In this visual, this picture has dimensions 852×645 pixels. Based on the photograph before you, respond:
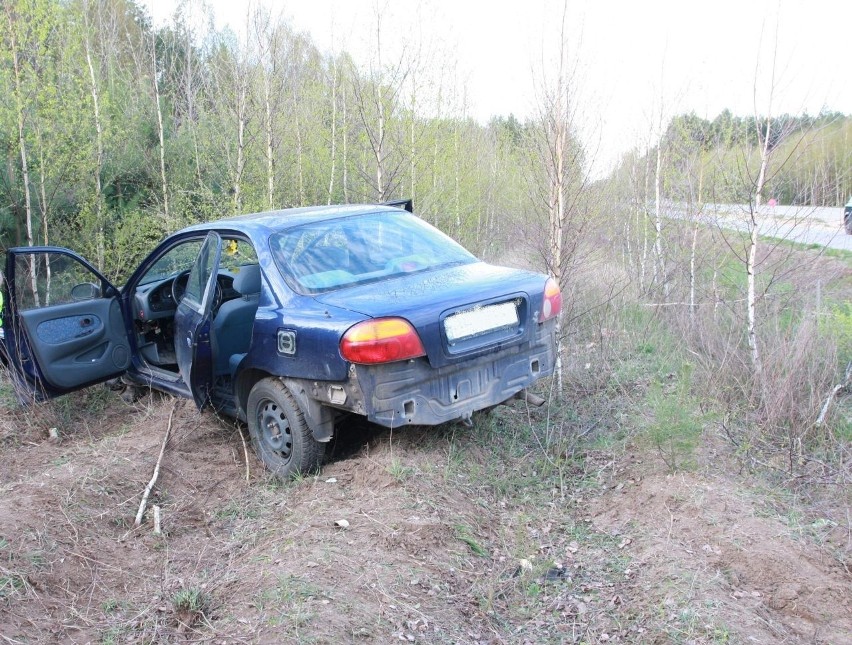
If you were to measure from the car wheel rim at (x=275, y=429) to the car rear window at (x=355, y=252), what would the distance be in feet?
2.71

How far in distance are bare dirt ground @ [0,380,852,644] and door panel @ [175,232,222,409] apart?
1.85 feet

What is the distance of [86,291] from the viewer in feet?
17.9

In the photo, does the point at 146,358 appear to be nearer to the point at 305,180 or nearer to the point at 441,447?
the point at 441,447

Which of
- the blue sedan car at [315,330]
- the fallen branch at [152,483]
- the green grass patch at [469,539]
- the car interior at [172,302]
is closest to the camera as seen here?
the green grass patch at [469,539]

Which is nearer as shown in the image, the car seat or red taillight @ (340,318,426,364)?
red taillight @ (340,318,426,364)

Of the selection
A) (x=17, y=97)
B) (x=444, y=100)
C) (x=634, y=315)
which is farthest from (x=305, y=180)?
(x=634, y=315)

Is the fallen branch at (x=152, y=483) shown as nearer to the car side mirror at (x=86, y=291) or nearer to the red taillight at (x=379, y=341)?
the car side mirror at (x=86, y=291)

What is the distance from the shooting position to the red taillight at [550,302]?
4.30 metres

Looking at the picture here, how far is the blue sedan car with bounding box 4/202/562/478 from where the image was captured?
3.71 metres

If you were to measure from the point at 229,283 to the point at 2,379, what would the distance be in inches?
112

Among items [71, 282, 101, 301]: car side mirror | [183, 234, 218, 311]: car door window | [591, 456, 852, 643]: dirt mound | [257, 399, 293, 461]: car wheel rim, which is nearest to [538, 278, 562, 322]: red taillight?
[591, 456, 852, 643]: dirt mound

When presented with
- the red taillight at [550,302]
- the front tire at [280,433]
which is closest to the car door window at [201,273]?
the front tire at [280,433]

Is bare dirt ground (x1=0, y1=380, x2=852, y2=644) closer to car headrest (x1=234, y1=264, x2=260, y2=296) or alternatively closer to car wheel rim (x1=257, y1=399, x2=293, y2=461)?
car wheel rim (x1=257, y1=399, x2=293, y2=461)

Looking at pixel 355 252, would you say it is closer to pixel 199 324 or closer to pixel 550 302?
pixel 199 324
